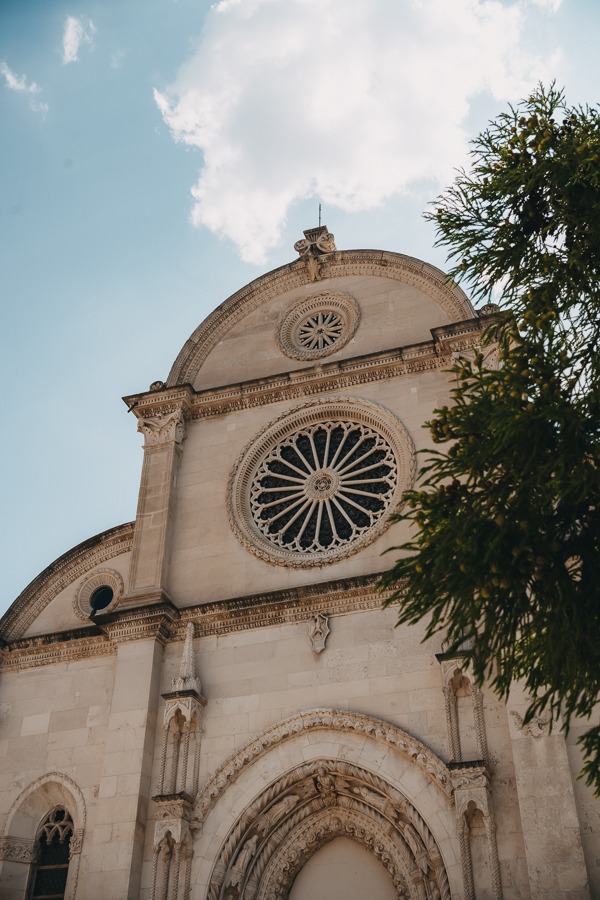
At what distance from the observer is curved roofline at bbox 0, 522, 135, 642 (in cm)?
1789

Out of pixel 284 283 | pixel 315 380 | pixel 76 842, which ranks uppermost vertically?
pixel 284 283

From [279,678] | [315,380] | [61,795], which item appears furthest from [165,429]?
[61,795]

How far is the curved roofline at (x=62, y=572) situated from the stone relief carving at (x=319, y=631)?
4.21 metres

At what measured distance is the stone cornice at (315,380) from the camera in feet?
57.7

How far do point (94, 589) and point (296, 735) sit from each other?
512cm

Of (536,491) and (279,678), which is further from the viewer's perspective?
(279,678)

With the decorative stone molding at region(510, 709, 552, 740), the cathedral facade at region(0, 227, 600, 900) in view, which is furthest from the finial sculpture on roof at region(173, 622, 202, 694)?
the decorative stone molding at region(510, 709, 552, 740)

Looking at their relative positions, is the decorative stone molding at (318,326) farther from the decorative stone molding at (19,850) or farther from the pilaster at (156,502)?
the decorative stone molding at (19,850)

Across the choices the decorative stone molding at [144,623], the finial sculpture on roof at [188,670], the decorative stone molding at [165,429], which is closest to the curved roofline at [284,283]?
the decorative stone molding at [165,429]

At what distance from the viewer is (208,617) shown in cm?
1602

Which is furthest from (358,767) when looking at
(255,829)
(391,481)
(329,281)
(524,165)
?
(329,281)

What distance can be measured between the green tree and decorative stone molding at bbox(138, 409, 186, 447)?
9.07 metres

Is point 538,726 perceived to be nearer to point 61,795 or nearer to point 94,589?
point 61,795

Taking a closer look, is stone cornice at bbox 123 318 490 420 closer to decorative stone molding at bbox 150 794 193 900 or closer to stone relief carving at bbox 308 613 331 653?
stone relief carving at bbox 308 613 331 653
